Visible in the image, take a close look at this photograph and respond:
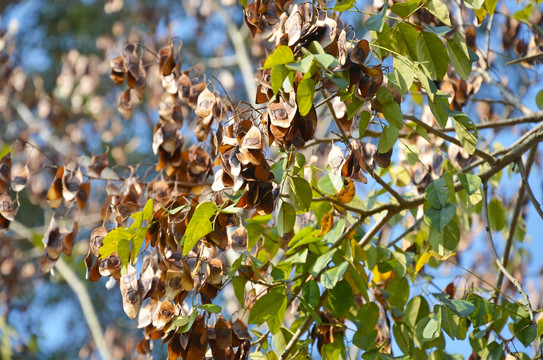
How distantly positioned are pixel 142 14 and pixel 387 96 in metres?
Answer: 5.03

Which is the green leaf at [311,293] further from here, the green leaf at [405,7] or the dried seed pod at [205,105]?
the green leaf at [405,7]

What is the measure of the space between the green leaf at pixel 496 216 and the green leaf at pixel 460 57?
0.85 metres

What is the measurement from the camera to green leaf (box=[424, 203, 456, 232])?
3.99 feet

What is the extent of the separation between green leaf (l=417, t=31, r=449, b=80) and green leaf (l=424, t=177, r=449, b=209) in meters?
0.21

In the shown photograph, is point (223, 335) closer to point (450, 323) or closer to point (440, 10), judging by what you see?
point (450, 323)

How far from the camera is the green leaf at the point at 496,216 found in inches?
80.4

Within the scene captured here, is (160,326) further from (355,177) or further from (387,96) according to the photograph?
(387,96)

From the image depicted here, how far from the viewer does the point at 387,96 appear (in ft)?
3.88

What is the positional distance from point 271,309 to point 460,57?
2.10 feet

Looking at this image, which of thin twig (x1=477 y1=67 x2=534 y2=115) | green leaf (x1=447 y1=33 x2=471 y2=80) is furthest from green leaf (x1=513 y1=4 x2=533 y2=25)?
green leaf (x1=447 y1=33 x2=471 y2=80)

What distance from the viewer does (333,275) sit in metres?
1.39

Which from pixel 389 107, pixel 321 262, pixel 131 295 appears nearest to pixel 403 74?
pixel 389 107

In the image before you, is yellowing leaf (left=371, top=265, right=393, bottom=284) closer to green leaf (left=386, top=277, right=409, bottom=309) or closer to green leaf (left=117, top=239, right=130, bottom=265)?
green leaf (left=386, top=277, right=409, bottom=309)

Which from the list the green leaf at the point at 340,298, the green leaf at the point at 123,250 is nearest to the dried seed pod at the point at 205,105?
the green leaf at the point at 123,250
